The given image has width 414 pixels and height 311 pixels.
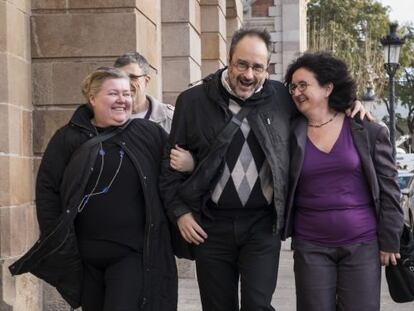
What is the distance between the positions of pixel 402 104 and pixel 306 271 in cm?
6355

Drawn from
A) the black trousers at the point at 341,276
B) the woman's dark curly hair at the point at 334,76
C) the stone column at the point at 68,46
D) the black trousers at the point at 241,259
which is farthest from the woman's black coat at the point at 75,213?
the stone column at the point at 68,46

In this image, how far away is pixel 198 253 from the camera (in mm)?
4918

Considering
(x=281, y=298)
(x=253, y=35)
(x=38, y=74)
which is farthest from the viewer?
(x=281, y=298)

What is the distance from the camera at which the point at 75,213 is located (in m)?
4.73

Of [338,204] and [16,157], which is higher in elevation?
[16,157]

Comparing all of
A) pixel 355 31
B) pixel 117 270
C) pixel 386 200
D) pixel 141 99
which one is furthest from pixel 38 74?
pixel 355 31

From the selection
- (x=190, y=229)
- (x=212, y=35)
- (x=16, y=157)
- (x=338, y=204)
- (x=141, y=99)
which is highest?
(x=212, y=35)

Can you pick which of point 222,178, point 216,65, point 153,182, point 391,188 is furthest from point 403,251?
point 216,65

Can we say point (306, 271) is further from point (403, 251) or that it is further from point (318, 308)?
point (403, 251)

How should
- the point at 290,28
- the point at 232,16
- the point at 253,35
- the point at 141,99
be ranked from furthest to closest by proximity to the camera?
the point at 290,28 → the point at 232,16 → the point at 141,99 → the point at 253,35

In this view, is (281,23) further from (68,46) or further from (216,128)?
(216,128)

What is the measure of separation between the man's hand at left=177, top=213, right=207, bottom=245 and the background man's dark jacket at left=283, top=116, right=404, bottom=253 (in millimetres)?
468

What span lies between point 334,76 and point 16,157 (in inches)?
→ 134

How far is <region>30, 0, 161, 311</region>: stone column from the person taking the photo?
7.89 meters
